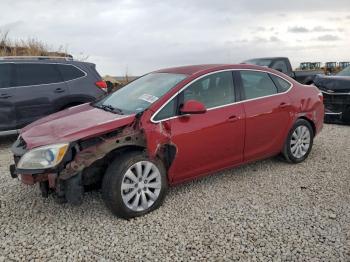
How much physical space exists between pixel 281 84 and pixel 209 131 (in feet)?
5.45

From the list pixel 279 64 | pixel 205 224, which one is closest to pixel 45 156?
pixel 205 224

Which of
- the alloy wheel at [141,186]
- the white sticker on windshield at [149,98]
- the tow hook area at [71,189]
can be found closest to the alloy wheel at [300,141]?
the white sticker on windshield at [149,98]

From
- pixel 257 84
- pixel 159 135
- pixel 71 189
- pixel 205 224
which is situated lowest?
pixel 205 224

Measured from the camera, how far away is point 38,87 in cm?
692

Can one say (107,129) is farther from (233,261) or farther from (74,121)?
(233,261)

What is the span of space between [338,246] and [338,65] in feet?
77.0

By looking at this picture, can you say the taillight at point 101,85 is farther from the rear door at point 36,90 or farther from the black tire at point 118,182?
the black tire at point 118,182

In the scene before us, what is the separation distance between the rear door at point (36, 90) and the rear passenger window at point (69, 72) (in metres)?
0.10

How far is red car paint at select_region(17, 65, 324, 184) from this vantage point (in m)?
3.79

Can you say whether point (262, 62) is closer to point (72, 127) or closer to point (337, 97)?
point (337, 97)

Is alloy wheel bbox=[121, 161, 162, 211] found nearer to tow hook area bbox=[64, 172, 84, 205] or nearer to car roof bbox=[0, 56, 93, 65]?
tow hook area bbox=[64, 172, 84, 205]

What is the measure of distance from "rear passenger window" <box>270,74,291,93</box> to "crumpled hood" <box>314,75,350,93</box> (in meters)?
3.78

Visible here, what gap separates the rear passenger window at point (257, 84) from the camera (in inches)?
187

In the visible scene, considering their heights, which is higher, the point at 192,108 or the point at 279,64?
the point at 279,64
